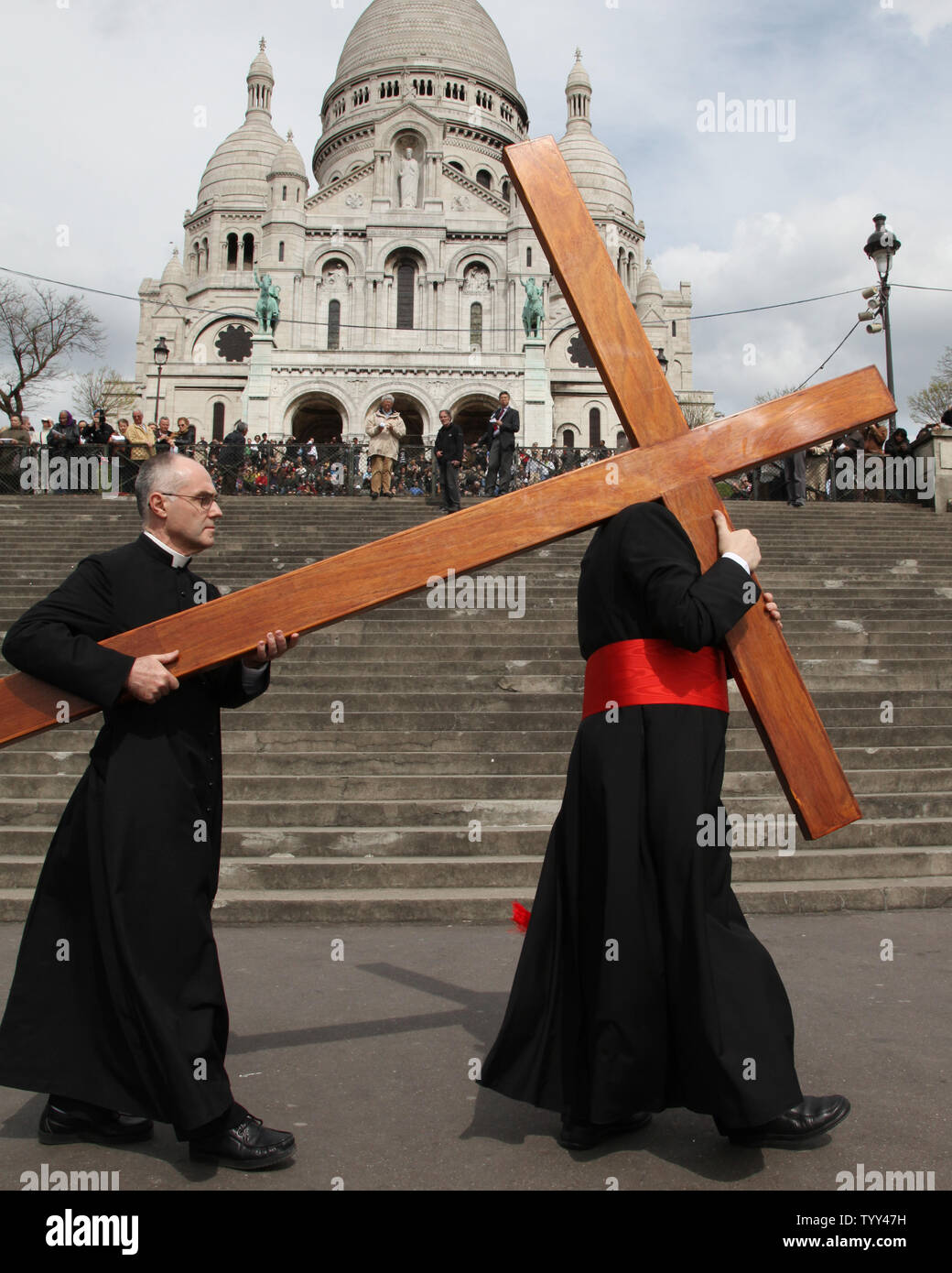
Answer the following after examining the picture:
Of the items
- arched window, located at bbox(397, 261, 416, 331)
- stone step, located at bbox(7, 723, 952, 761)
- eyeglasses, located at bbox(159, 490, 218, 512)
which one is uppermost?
arched window, located at bbox(397, 261, 416, 331)

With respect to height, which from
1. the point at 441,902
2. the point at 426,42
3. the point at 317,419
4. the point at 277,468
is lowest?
the point at 441,902

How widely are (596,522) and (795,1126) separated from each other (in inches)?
63.7

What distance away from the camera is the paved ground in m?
2.54

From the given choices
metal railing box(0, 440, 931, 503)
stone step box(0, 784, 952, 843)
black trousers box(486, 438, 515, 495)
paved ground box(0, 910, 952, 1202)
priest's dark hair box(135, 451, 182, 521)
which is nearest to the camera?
paved ground box(0, 910, 952, 1202)

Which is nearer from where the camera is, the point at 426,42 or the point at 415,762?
the point at 415,762

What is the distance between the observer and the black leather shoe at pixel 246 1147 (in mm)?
2557

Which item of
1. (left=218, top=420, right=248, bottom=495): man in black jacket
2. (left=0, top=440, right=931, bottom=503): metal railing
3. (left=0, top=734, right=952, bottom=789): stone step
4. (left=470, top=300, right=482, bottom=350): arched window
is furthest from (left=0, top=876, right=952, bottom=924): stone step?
(left=470, top=300, right=482, bottom=350): arched window

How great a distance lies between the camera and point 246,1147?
2561 millimetres

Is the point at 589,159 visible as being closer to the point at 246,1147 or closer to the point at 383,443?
the point at 383,443

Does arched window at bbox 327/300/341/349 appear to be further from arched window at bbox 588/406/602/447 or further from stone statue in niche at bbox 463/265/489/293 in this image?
arched window at bbox 588/406/602/447

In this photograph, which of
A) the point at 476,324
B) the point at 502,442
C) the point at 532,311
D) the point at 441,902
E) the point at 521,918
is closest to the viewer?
the point at 521,918

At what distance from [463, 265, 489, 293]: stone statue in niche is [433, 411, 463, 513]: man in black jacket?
41.4 metres

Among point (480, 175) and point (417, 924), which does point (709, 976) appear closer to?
point (417, 924)

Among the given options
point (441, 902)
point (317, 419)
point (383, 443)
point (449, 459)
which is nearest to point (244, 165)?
point (317, 419)
